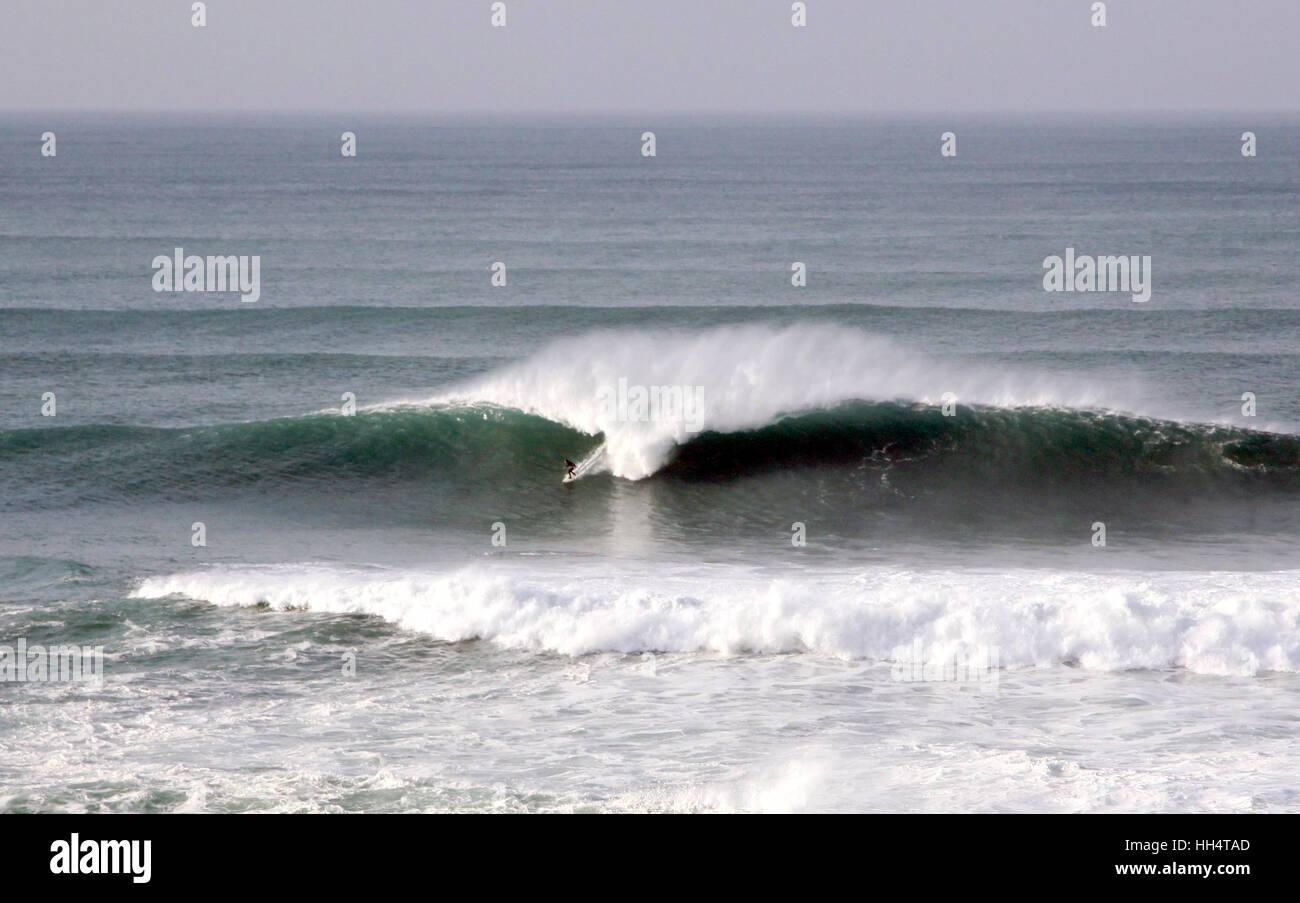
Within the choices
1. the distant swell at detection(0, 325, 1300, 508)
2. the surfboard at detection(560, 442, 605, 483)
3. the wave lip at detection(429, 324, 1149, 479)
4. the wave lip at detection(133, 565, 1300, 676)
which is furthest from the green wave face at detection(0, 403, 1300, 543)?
the wave lip at detection(133, 565, 1300, 676)

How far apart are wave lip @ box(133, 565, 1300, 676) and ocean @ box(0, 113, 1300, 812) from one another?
0.04 metres

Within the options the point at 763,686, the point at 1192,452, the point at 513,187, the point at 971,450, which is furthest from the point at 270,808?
the point at 513,187

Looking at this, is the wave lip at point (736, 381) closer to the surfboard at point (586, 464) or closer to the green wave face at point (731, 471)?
the surfboard at point (586, 464)

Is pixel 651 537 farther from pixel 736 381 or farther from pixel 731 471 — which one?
pixel 736 381

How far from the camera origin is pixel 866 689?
1169 centimetres

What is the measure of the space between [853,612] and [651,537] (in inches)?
170

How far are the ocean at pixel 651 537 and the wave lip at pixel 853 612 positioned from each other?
4 cm

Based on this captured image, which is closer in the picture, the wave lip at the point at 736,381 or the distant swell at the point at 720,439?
the distant swell at the point at 720,439

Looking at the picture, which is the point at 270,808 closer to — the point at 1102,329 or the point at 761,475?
the point at 761,475

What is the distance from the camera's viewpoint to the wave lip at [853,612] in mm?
12336

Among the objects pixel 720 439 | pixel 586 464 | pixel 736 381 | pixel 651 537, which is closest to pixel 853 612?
pixel 651 537

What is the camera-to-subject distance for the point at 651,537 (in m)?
16.8

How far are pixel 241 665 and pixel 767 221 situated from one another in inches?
1633

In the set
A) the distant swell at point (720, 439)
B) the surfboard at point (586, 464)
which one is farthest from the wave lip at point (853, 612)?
the surfboard at point (586, 464)
